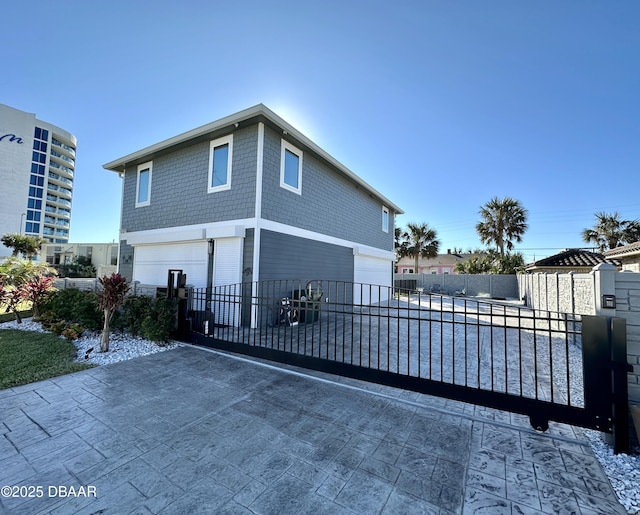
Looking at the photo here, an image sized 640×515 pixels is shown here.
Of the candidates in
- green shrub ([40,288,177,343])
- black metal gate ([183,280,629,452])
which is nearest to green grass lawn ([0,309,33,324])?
green shrub ([40,288,177,343])

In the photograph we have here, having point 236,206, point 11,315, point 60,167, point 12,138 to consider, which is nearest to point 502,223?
point 236,206

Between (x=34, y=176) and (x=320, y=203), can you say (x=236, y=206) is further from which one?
(x=34, y=176)

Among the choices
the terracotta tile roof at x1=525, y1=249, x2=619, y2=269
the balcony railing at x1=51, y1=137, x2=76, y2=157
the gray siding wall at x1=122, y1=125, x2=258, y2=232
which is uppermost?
the balcony railing at x1=51, y1=137, x2=76, y2=157

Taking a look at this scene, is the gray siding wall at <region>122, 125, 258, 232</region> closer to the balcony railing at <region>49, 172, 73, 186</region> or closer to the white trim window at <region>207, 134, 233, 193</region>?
the white trim window at <region>207, 134, 233, 193</region>

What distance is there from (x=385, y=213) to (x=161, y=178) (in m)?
12.4

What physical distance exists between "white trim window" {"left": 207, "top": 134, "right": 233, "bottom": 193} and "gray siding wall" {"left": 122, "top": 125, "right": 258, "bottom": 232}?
0.61 feet

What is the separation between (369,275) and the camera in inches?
594

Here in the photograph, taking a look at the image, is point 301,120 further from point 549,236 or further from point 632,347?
point 549,236

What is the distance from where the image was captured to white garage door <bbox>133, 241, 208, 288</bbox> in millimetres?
8836

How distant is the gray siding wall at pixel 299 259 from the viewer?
811 centimetres

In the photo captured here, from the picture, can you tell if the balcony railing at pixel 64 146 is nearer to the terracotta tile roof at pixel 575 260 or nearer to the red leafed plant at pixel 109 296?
the red leafed plant at pixel 109 296

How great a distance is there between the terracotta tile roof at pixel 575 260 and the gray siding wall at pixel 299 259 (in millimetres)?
12381

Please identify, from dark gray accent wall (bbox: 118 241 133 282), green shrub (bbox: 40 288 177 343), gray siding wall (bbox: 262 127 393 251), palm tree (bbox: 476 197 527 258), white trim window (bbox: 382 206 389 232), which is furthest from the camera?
palm tree (bbox: 476 197 527 258)

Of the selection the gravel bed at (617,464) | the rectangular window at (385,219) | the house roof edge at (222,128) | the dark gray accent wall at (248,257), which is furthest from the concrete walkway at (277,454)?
the rectangular window at (385,219)
